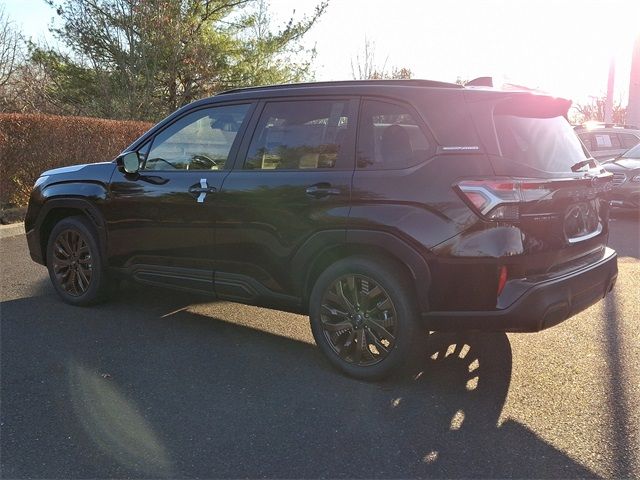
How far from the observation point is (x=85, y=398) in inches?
129

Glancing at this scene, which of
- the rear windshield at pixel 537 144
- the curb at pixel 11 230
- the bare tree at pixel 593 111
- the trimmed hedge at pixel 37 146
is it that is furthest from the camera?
the bare tree at pixel 593 111

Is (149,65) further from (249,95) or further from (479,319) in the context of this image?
(479,319)

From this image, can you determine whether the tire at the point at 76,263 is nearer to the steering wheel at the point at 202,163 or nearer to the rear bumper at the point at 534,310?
the steering wheel at the point at 202,163

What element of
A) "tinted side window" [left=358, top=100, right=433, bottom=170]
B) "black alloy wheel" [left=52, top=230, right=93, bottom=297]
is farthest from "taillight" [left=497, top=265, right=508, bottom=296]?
"black alloy wheel" [left=52, top=230, right=93, bottom=297]

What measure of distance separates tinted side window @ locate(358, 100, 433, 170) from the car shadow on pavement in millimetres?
1341

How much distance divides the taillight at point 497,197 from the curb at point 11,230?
7834 millimetres

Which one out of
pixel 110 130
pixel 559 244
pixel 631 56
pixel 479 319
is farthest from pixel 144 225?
pixel 631 56

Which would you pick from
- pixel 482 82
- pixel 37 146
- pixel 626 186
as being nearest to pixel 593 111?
pixel 626 186

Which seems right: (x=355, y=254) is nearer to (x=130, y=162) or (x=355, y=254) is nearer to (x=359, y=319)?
(x=359, y=319)

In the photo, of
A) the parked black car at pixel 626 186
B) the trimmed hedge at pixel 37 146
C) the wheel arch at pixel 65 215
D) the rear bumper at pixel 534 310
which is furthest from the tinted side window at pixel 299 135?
the parked black car at pixel 626 186

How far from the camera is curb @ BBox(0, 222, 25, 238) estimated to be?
28.7ft

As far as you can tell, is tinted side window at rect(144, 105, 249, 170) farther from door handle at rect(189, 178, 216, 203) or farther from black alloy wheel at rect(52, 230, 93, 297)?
black alloy wheel at rect(52, 230, 93, 297)

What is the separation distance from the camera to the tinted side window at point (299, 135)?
3682 millimetres

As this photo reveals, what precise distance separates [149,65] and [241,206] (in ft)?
47.6
